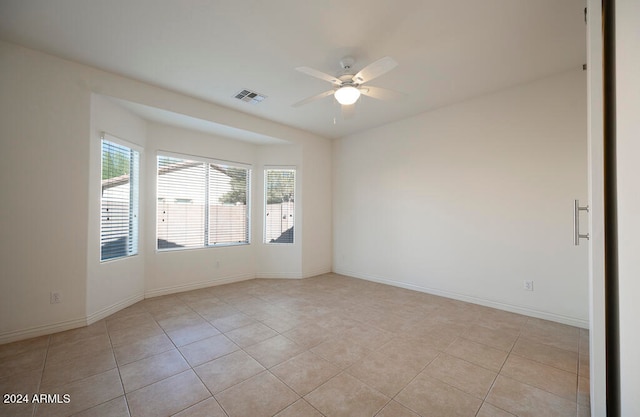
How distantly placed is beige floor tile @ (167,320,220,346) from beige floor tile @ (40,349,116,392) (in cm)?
51

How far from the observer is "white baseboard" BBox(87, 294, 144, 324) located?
298 cm

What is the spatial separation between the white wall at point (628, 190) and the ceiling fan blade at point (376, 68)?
1267 millimetres

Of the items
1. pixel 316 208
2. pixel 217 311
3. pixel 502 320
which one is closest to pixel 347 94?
pixel 316 208

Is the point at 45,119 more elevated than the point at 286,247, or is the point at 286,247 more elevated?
the point at 45,119

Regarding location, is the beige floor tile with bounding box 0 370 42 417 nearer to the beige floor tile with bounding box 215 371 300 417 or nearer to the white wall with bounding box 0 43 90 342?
the white wall with bounding box 0 43 90 342

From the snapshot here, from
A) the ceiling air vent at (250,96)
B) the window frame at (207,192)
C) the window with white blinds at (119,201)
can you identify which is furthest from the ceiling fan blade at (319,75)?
the window frame at (207,192)

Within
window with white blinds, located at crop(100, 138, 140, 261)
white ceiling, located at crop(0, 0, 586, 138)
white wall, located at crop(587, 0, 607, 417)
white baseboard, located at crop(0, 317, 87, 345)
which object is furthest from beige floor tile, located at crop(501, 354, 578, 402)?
window with white blinds, located at crop(100, 138, 140, 261)

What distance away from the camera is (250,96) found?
3.61 meters

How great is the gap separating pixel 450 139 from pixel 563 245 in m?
1.93

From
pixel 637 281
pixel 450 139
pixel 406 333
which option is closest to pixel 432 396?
pixel 406 333

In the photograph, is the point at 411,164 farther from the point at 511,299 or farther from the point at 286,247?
the point at 286,247

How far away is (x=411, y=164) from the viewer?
438 cm

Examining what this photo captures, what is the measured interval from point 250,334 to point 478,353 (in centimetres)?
224

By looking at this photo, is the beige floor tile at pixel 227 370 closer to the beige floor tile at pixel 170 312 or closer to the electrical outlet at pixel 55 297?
the beige floor tile at pixel 170 312
